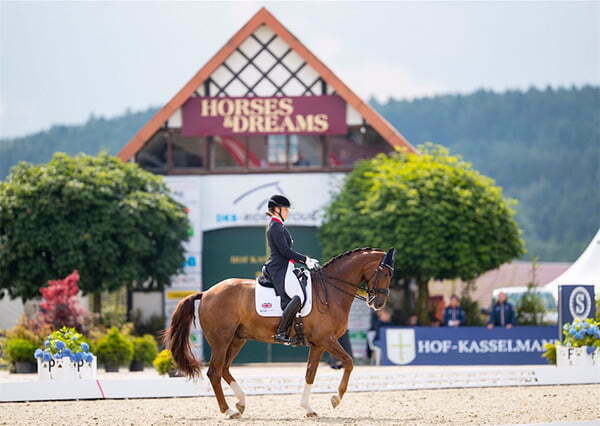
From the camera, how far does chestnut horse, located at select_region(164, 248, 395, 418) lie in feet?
42.9

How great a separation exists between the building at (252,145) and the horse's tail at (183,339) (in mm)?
15469

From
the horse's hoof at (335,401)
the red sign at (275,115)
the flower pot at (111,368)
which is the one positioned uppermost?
the red sign at (275,115)

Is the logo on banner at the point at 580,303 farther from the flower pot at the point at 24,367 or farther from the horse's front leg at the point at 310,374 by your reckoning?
the flower pot at the point at 24,367

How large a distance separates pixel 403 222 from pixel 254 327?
13366 mm

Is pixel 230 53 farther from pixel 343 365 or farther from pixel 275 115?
pixel 343 365

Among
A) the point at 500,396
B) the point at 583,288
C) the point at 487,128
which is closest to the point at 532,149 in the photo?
A: the point at 487,128

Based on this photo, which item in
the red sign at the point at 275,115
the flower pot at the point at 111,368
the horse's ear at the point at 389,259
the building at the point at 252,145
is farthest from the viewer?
the red sign at the point at 275,115

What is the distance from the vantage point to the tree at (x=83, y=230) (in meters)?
26.0

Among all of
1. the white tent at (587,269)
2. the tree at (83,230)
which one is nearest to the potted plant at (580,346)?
the white tent at (587,269)

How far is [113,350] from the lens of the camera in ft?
73.5

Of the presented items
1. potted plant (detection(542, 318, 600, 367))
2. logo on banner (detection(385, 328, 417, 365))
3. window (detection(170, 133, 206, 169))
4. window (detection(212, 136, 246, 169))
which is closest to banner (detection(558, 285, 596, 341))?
potted plant (detection(542, 318, 600, 367))

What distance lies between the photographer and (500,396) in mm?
15492

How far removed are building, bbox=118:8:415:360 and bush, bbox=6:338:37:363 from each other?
716cm

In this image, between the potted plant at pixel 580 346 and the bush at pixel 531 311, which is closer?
the potted plant at pixel 580 346
